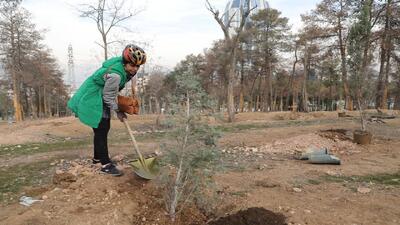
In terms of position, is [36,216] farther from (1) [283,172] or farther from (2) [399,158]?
(2) [399,158]

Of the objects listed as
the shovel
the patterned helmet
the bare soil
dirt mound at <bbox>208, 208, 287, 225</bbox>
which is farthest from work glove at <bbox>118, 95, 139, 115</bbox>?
dirt mound at <bbox>208, 208, 287, 225</bbox>

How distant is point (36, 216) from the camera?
3.33 meters

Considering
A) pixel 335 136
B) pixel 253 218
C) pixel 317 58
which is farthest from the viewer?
pixel 317 58

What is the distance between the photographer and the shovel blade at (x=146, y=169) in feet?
13.5

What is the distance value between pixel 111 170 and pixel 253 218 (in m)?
1.86

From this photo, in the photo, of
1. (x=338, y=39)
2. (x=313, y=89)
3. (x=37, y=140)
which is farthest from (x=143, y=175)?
(x=313, y=89)

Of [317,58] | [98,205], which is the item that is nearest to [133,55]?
[98,205]

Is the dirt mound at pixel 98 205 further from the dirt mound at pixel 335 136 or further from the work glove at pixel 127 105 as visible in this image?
the dirt mound at pixel 335 136

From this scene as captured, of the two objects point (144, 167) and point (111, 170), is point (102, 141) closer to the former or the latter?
point (111, 170)

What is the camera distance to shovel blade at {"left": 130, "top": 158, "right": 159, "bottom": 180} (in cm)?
411

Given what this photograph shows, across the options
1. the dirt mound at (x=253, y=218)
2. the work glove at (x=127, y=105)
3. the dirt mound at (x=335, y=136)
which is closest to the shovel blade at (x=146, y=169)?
the work glove at (x=127, y=105)

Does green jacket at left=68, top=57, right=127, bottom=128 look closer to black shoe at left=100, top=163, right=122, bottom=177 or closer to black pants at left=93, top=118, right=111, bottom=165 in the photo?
black pants at left=93, top=118, right=111, bottom=165

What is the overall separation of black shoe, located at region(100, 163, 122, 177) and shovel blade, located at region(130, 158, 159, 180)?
0.21 metres

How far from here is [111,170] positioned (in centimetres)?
430
